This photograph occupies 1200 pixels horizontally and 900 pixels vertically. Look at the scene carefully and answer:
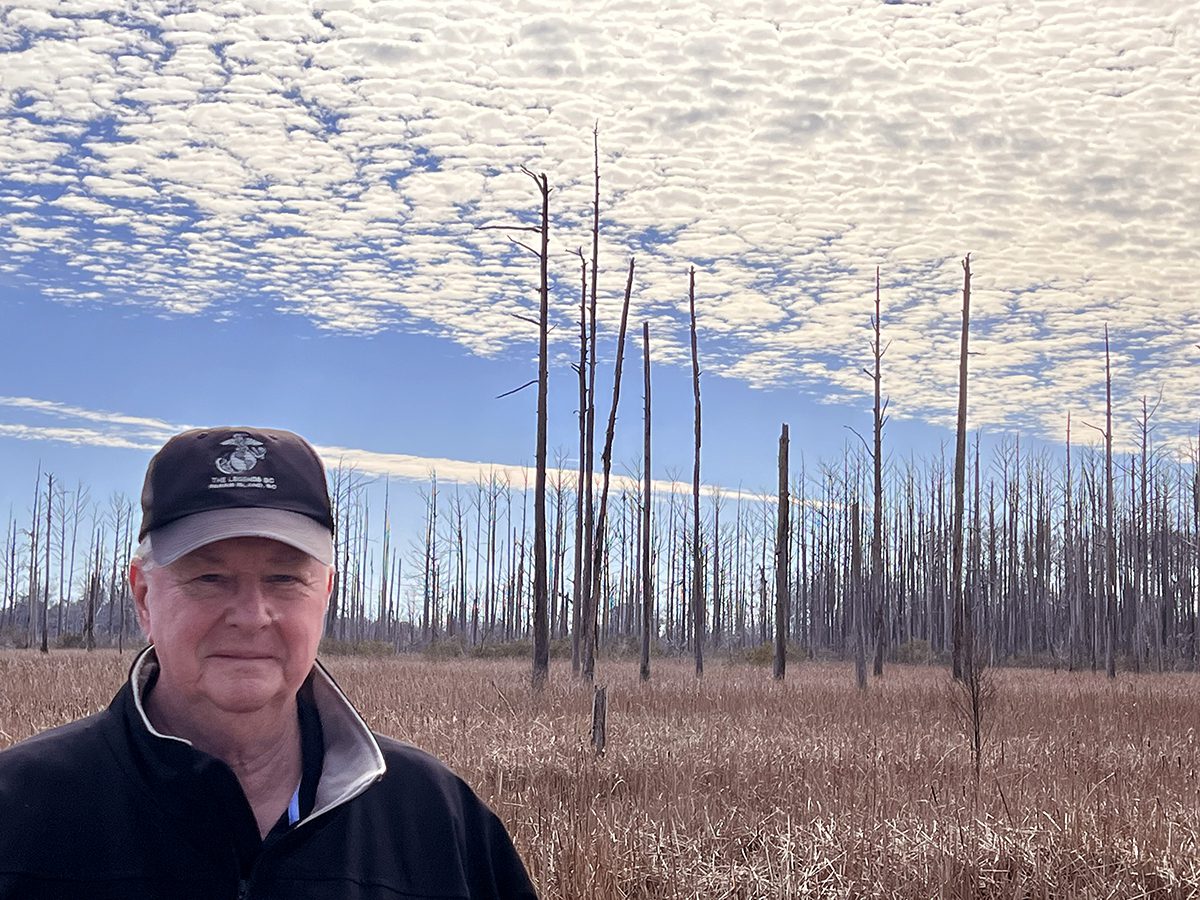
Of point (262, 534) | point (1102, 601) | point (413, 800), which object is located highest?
point (262, 534)

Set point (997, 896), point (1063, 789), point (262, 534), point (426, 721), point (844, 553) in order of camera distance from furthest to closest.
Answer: point (844, 553) < point (426, 721) < point (1063, 789) < point (997, 896) < point (262, 534)

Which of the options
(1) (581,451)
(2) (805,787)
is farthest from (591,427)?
(2) (805,787)

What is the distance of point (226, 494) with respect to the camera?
6.24ft

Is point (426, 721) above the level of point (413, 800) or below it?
below

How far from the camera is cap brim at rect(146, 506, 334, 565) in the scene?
1.89 m

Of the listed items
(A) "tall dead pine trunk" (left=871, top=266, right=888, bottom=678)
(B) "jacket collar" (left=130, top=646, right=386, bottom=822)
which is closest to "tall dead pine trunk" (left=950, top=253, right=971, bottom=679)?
(A) "tall dead pine trunk" (left=871, top=266, right=888, bottom=678)

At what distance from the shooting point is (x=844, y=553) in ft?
169

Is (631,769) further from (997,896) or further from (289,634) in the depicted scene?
(289,634)

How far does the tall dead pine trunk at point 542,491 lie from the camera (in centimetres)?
1634

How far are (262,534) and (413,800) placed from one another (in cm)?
60

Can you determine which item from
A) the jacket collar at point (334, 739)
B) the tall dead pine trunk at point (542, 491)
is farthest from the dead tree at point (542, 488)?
the jacket collar at point (334, 739)

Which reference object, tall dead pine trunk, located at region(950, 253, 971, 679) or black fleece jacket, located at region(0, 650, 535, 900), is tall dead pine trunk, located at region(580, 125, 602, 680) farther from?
black fleece jacket, located at region(0, 650, 535, 900)

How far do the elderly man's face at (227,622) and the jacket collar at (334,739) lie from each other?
0.07 metres

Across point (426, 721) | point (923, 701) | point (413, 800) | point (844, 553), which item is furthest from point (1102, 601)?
point (413, 800)
